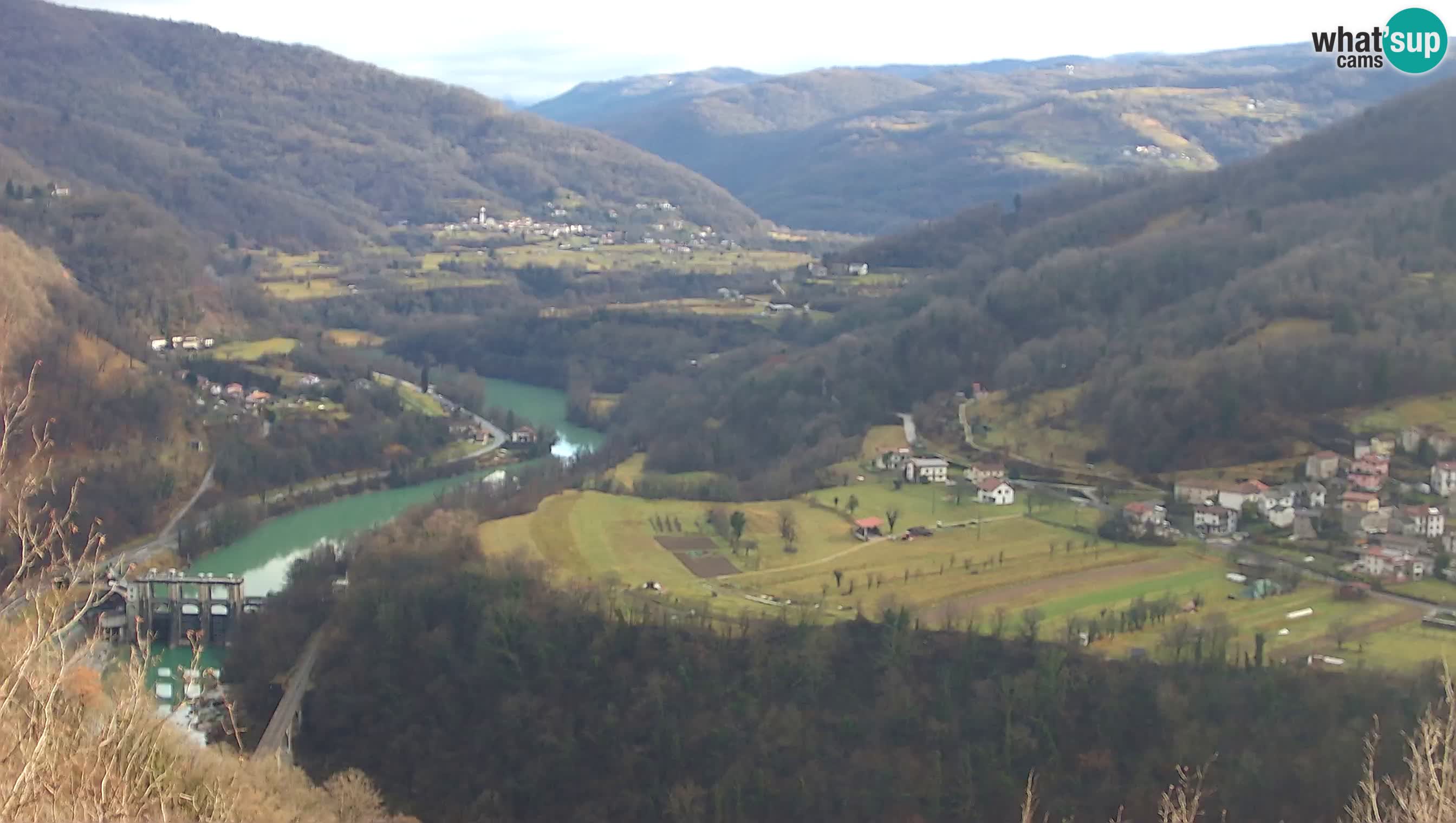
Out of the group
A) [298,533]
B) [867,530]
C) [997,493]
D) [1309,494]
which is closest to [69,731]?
[867,530]

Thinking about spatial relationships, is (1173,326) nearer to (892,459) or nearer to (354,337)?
(892,459)

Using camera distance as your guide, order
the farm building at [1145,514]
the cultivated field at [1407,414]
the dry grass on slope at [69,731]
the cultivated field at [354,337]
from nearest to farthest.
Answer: the dry grass on slope at [69,731]
the farm building at [1145,514]
the cultivated field at [1407,414]
the cultivated field at [354,337]

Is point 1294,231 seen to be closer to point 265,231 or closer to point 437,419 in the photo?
point 437,419

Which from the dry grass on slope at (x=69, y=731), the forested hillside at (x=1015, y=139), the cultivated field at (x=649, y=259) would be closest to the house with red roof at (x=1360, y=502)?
the dry grass on slope at (x=69, y=731)

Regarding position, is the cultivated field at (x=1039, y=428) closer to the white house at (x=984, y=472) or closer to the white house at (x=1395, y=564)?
the white house at (x=984, y=472)

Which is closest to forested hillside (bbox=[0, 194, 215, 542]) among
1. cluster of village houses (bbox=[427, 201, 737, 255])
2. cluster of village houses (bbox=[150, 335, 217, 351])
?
cluster of village houses (bbox=[150, 335, 217, 351])
